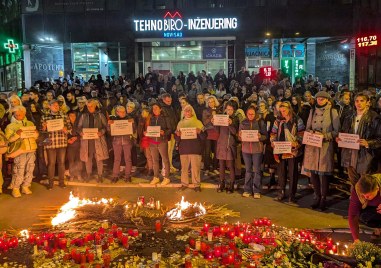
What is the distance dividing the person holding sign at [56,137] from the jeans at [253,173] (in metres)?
4.30

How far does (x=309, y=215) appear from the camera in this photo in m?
8.80

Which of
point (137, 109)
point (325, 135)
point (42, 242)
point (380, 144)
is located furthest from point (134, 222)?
point (137, 109)

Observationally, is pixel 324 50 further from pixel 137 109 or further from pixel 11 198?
pixel 11 198

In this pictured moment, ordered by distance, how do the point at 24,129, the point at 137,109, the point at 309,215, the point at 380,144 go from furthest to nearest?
the point at 137,109
the point at 24,129
the point at 309,215
the point at 380,144

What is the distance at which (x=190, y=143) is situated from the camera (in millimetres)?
10633

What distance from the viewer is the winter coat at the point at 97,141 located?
11.3 m

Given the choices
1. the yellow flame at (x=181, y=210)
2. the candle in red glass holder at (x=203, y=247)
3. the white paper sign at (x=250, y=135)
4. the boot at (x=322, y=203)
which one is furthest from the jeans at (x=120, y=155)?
the candle in red glass holder at (x=203, y=247)

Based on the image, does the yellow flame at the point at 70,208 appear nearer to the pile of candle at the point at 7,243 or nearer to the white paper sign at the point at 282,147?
the pile of candle at the point at 7,243

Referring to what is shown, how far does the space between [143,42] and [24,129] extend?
19.0 metres

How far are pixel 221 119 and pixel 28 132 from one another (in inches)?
169

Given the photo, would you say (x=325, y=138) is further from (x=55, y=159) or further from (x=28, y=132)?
(x=28, y=132)

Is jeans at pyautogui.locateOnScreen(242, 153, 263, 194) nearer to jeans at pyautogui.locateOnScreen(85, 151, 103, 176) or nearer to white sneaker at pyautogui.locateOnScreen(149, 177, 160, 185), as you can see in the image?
white sneaker at pyautogui.locateOnScreen(149, 177, 160, 185)

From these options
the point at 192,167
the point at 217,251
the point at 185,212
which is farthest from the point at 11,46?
the point at 217,251

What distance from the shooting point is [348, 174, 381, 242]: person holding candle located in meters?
6.02
